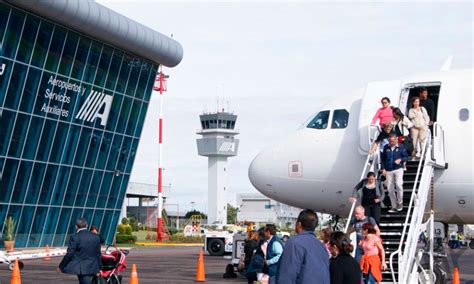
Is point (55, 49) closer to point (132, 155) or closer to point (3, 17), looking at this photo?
point (3, 17)

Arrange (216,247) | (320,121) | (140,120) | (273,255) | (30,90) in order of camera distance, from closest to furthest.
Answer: (273,255), (320,121), (216,247), (30,90), (140,120)

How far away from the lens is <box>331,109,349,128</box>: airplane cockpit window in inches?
797

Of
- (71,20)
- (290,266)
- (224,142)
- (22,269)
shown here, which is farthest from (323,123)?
(224,142)

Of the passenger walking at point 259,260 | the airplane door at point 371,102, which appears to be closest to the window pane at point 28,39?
the airplane door at point 371,102

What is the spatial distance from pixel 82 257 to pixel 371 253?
5028 millimetres

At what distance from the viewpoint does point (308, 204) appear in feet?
66.8

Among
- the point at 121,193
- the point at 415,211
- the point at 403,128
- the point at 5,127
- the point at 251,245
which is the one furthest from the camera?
the point at 121,193

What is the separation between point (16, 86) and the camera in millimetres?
42594

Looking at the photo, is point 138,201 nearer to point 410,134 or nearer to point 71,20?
point 71,20

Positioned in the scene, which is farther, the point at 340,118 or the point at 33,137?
the point at 33,137

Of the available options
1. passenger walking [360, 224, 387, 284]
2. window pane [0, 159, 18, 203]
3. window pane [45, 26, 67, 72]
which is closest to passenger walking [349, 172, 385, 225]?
passenger walking [360, 224, 387, 284]

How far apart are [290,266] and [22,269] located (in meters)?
22.1

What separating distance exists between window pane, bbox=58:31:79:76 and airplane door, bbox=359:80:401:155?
28731 millimetres

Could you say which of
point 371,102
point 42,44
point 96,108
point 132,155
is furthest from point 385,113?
point 132,155
